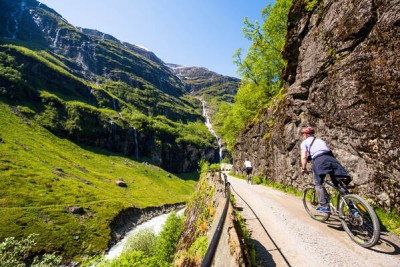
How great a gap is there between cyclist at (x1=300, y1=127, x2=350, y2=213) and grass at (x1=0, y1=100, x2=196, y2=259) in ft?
164

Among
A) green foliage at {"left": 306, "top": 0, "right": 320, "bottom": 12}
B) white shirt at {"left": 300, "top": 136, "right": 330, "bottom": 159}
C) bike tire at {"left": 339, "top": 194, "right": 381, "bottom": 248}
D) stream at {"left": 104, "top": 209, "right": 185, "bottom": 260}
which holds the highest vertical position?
green foliage at {"left": 306, "top": 0, "right": 320, "bottom": 12}

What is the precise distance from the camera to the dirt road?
609cm

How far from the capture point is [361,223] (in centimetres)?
678

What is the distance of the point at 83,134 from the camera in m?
148

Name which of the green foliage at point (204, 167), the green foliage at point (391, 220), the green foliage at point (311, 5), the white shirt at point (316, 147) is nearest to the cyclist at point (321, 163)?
the white shirt at point (316, 147)

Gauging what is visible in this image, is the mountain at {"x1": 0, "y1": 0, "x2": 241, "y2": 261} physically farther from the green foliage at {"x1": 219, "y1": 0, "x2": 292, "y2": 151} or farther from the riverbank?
the green foliage at {"x1": 219, "y1": 0, "x2": 292, "y2": 151}

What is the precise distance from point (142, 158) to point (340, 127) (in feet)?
558

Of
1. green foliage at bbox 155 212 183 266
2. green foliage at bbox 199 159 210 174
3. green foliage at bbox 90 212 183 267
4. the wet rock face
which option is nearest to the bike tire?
the wet rock face

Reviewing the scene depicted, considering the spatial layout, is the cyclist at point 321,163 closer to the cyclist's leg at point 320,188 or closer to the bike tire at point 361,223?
the cyclist's leg at point 320,188

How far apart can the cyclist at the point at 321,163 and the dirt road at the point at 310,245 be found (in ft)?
3.58

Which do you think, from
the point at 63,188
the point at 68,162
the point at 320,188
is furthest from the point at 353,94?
the point at 68,162

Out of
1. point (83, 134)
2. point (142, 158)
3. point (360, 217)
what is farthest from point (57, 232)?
point (142, 158)

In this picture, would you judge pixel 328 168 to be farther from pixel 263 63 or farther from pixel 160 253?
pixel 263 63

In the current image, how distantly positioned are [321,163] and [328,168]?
0.93 ft
